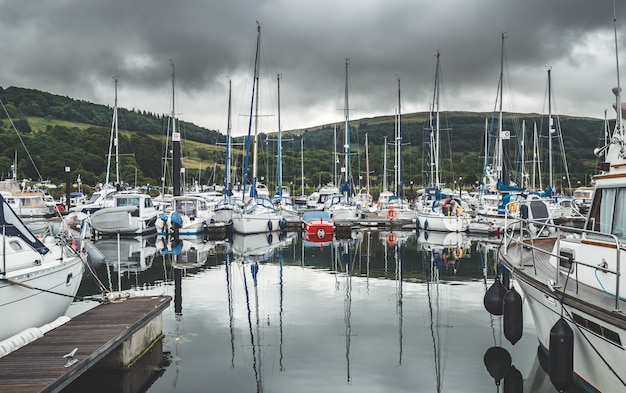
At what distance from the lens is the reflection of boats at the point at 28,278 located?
9.09 meters

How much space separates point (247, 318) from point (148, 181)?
8707 centimetres

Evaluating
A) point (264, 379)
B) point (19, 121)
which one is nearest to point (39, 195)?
point (264, 379)

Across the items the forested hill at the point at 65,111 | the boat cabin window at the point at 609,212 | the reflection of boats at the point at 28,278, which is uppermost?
the forested hill at the point at 65,111

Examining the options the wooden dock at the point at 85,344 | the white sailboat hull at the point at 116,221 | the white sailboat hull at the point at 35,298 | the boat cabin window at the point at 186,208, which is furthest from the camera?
the boat cabin window at the point at 186,208

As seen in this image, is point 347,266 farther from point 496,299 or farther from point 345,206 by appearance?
point 345,206

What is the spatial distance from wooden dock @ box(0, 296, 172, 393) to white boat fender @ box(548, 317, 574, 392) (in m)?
7.04

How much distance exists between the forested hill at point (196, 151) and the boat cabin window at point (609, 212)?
49.0m

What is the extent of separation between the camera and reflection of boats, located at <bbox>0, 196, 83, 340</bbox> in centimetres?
909

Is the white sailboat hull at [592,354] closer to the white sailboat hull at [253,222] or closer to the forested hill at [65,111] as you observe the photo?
the white sailboat hull at [253,222]

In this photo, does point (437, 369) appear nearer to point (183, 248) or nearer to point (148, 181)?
point (183, 248)

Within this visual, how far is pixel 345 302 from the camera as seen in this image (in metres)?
16.1

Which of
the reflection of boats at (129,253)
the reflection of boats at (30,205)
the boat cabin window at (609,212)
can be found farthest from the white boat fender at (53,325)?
the reflection of boats at (30,205)

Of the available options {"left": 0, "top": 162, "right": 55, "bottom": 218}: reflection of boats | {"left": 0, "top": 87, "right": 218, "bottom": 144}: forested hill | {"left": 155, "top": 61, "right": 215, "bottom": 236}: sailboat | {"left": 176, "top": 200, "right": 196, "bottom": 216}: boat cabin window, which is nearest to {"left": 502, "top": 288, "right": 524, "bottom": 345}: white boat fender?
{"left": 155, "top": 61, "right": 215, "bottom": 236}: sailboat

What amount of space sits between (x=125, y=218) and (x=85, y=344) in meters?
27.7
